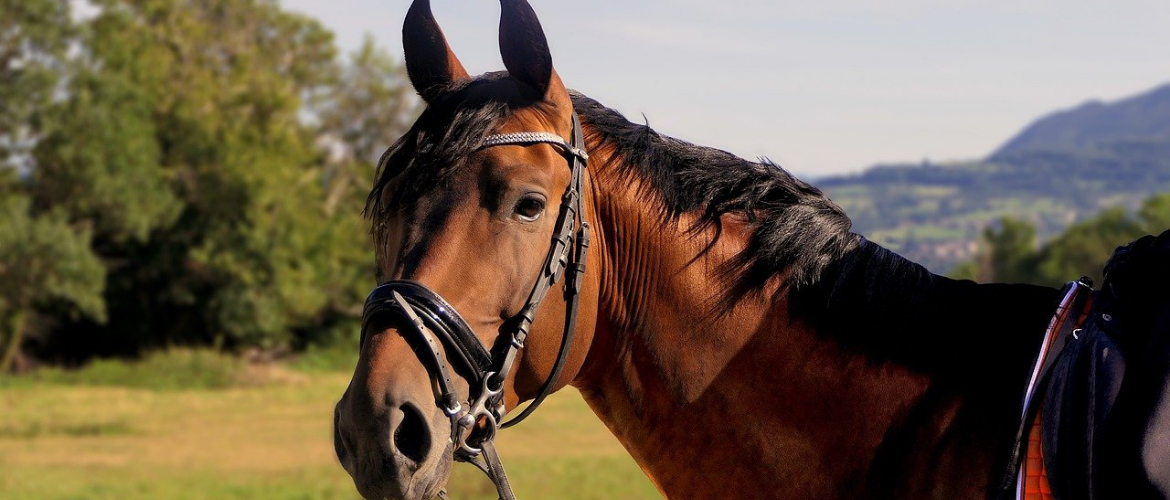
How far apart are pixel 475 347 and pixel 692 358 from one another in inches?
25.4

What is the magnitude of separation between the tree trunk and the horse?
40414 millimetres

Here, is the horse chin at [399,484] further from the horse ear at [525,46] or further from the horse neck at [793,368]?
the horse ear at [525,46]

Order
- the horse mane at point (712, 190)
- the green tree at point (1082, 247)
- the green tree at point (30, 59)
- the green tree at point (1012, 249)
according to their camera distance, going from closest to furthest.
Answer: the horse mane at point (712, 190)
the green tree at point (30, 59)
the green tree at point (1082, 247)
the green tree at point (1012, 249)

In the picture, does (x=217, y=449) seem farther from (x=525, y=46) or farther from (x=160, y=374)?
(x=525, y=46)

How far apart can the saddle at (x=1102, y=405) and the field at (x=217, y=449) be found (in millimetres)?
12676

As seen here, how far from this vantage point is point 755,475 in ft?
8.79

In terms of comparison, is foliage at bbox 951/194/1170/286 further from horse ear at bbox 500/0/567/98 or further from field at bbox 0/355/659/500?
horse ear at bbox 500/0/567/98

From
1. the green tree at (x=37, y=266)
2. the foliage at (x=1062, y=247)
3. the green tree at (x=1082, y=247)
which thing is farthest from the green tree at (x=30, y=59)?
the green tree at (x=1082, y=247)

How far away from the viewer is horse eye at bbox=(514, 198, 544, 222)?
8.39ft

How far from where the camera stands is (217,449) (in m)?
22.2

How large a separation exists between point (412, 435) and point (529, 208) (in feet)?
2.07

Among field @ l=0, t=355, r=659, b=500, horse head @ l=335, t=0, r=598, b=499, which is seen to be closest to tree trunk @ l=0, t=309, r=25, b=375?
field @ l=0, t=355, r=659, b=500

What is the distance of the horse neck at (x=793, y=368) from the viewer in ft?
8.67

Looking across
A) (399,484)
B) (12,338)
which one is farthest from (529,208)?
(12,338)
